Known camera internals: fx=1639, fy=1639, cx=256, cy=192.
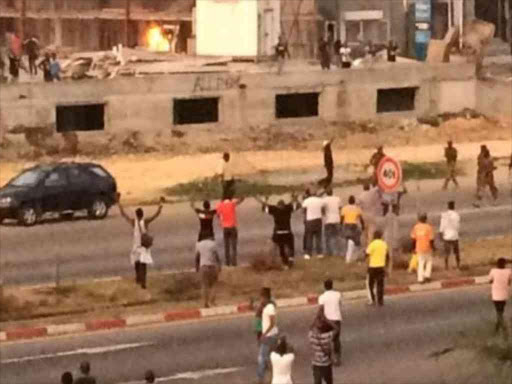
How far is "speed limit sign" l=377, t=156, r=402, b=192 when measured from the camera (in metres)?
24.7

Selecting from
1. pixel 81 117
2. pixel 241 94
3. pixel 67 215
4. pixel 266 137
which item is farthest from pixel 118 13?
pixel 67 215

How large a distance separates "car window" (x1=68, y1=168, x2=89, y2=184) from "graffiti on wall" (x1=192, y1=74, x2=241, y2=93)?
529 inches

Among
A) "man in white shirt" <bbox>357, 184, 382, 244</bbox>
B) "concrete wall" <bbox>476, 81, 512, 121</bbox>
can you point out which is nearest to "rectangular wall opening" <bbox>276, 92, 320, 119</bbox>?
"concrete wall" <bbox>476, 81, 512, 121</bbox>

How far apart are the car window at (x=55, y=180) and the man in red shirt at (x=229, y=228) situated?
23.2ft

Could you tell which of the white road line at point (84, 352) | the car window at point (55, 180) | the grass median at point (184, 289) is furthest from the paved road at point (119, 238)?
the white road line at point (84, 352)

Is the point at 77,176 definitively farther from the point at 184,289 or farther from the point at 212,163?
the point at 212,163

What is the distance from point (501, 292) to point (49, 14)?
A: 45912 millimetres

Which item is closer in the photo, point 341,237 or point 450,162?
point 341,237

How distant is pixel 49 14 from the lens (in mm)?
64438

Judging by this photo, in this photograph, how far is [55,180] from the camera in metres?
33.2

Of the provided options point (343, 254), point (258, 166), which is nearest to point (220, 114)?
point (258, 166)

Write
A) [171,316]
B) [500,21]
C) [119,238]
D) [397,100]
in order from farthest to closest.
Result: 1. [500,21]
2. [397,100]
3. [119,238]
4. [171,316]

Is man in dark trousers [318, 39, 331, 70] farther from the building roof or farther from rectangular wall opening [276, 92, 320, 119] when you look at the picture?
the building roof

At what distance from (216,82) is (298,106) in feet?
10.3
